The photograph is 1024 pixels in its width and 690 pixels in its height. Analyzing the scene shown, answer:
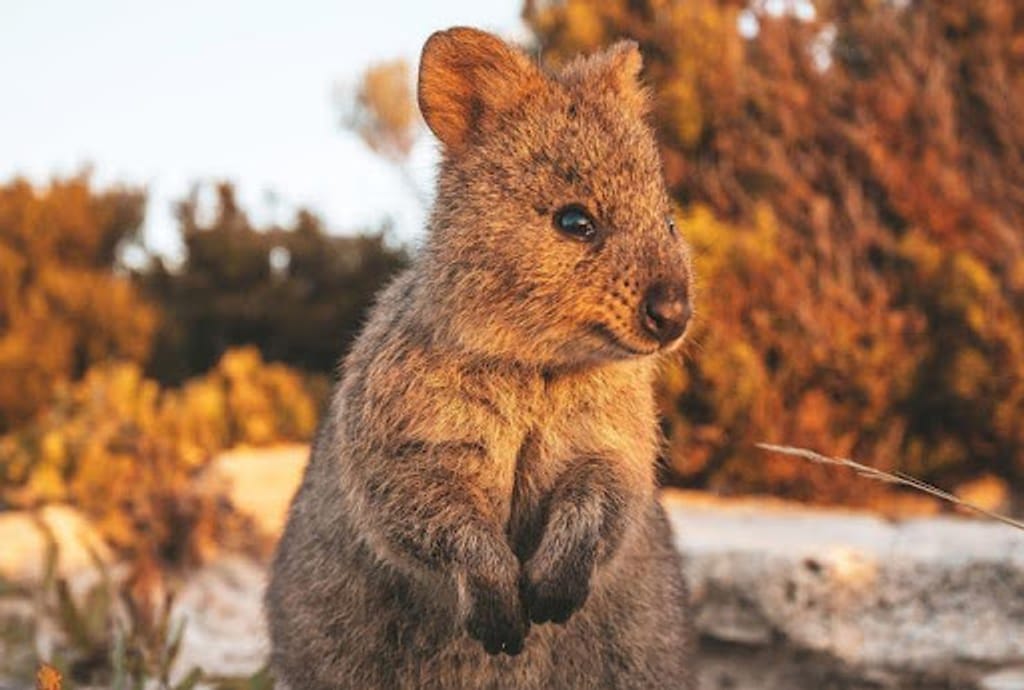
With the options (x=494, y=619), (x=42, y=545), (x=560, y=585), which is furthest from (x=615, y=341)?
(x=42, y=545)

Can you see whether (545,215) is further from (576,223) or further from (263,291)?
(263,291)

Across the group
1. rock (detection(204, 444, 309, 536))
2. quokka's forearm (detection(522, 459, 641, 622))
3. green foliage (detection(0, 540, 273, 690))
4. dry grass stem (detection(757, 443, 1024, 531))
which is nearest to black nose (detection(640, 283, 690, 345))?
dry grass stem (detection(757, 443, 1024, 531))

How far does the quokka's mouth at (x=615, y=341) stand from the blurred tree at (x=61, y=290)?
7987mm

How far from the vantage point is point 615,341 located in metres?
3.04

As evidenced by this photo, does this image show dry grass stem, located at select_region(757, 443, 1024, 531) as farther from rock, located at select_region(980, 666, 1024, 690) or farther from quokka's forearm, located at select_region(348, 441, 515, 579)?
rock, located at select_region(980, 666, 1024, 690)

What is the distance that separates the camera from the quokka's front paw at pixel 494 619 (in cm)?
308

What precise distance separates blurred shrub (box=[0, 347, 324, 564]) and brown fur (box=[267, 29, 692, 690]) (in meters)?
4.03

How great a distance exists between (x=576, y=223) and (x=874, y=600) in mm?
3070

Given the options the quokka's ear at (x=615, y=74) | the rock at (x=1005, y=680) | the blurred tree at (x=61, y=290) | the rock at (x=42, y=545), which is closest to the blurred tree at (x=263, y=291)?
the blurred tree at (x=61, y=290)

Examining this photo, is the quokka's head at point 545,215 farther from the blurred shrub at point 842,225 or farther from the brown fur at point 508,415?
the blurred shrub at point 842,225

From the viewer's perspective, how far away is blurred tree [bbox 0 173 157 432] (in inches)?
405

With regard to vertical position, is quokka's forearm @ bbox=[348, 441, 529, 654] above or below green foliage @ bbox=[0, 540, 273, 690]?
above

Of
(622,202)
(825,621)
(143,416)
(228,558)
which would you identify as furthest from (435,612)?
(143,416)

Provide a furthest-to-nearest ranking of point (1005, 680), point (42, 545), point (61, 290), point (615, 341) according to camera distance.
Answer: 1. point (61, 290)
2. point (42, 545)
3. point (1005, 680)
4. point (615, 341)
